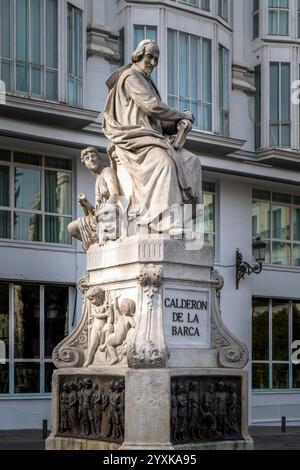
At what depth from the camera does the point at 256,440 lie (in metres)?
22.0

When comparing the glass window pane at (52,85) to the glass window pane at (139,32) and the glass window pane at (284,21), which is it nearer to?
the glass window pane at (139,32)

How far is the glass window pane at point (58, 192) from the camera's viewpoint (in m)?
24.8

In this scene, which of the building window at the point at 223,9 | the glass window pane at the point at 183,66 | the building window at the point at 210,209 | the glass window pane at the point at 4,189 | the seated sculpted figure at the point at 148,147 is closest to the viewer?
the seated sculpted figure at the point at 148,147

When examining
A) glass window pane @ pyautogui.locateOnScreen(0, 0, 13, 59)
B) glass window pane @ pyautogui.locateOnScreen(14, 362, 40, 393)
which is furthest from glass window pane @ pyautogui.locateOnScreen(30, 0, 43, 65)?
glass window pane @ pyautogui.locateOnScreen(14, 362, 40, 393)

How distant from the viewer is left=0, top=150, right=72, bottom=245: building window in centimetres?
2409

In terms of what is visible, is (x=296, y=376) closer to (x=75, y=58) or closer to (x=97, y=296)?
(x=75, y=58)

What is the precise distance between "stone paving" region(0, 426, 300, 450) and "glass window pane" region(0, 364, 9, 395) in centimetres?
113

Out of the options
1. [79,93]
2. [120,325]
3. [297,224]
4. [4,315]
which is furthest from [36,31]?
[120,325]

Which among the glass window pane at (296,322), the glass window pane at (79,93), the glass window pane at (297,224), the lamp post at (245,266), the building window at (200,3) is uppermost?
the building window at (200,3)

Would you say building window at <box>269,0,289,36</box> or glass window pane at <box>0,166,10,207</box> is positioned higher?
building window at <box>269,0,289,36</box>

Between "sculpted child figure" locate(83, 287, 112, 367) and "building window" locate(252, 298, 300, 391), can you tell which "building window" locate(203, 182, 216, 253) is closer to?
"building window" locate(252, 298, 300, 391)

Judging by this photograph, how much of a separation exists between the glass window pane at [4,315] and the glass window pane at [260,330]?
7720mm

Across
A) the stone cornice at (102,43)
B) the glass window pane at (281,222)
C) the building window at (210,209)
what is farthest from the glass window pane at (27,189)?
the glass window pane at (281,222)
